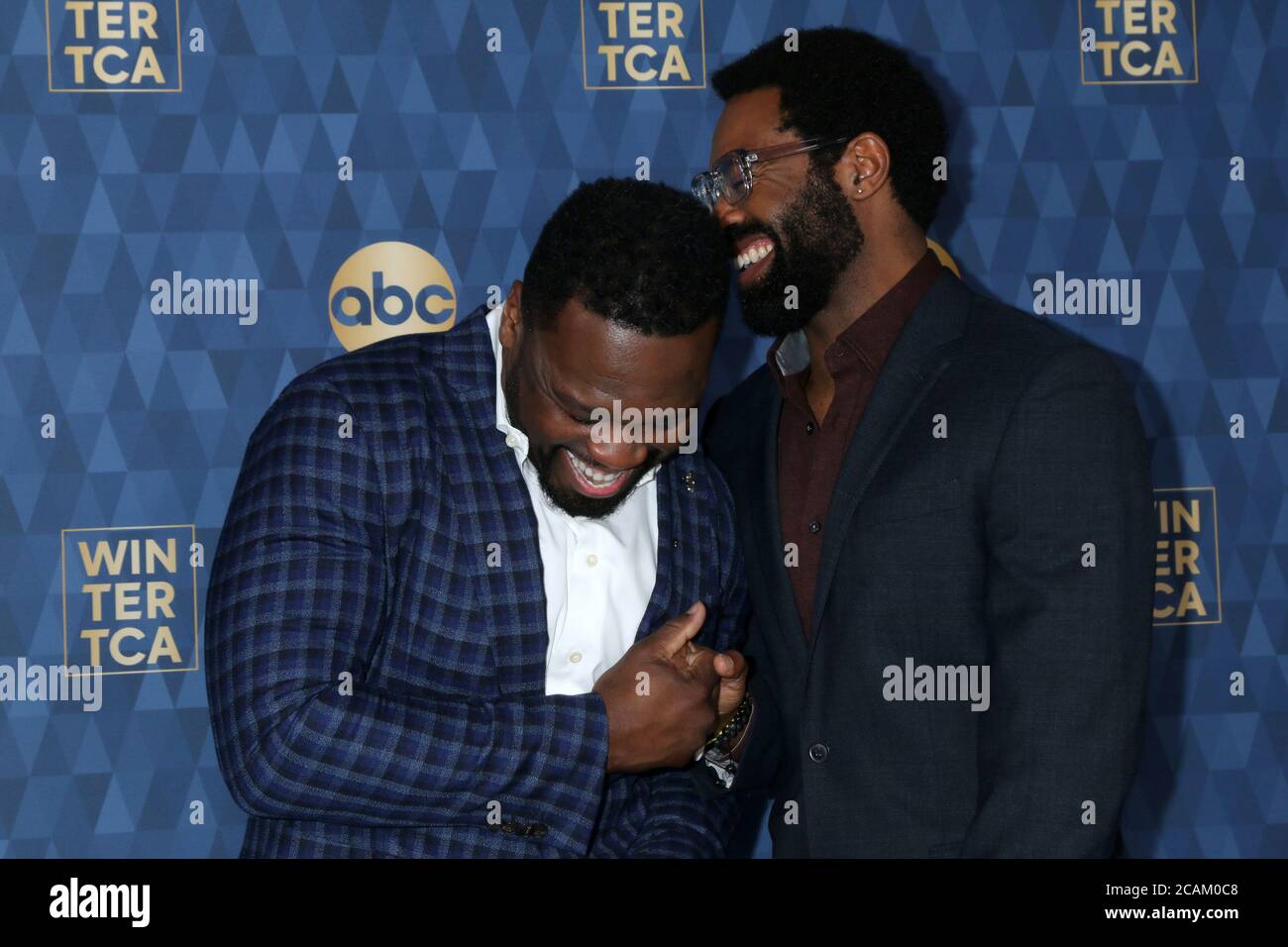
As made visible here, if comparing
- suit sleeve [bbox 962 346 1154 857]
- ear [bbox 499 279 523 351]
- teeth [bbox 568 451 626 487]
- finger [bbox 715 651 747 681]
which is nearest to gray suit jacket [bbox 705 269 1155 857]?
suit sleeve [bbox 962 346 1154 857]

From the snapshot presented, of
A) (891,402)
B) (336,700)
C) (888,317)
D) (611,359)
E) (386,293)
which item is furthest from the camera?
(386,293)

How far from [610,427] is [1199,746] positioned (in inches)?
79.2

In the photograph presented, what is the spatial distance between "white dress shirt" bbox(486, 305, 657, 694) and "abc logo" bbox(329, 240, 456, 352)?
1.02 meters

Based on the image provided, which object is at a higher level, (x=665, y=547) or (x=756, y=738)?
(x=665, y=547)

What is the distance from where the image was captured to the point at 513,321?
6.08 ft

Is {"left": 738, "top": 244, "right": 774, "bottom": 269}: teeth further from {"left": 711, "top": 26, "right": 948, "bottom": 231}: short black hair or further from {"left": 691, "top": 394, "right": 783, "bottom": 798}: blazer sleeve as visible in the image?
{"left": 691, "top": 394, "right": 783, "bottom": 798}: blazer sleeve

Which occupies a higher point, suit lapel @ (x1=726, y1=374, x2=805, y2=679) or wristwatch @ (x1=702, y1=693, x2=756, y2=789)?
suit lapel @ (x1=726, y1=374, x2=805, y2=679)

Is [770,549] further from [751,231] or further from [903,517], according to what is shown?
[751,231]

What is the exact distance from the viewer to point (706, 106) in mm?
2936

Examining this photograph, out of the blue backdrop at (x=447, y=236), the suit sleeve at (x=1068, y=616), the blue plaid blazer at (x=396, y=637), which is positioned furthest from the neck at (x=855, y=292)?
the blue backdrop at (x=447, y=236)

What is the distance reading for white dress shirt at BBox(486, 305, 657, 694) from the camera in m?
1.81

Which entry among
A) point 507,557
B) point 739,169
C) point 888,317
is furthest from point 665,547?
point 739,169

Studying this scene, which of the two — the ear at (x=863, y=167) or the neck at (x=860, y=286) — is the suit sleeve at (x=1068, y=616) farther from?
the ear at (x=863, y=167)

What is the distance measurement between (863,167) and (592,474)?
0.73 meters
